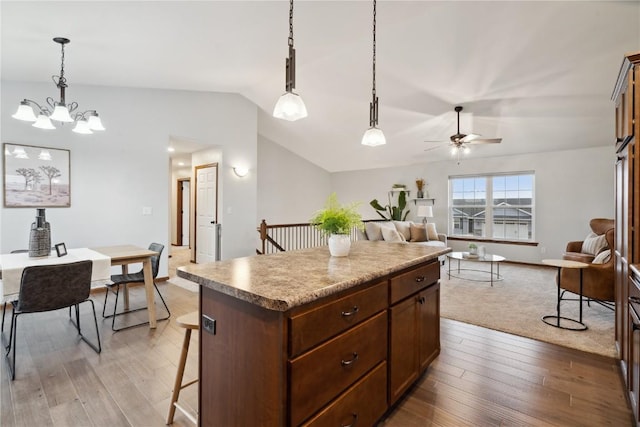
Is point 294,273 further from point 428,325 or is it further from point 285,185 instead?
point 285,185

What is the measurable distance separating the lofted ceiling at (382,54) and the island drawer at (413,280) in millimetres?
2646

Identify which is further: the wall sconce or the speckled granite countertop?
the wall sconce

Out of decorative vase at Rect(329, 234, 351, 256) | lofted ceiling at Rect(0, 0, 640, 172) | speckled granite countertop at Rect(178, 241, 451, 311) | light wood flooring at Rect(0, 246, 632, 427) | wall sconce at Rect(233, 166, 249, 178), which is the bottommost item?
light wood flooring at Rect(0, 246, 632, 427)

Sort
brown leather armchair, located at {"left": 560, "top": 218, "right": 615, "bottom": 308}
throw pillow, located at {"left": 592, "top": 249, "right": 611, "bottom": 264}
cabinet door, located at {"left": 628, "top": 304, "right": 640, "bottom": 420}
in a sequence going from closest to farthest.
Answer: cabinet door, located at {"left": 628, "top": 304, "right": 640, "bottom": 420} < brown leather armchair, located at {"left": 560, "top": 218, "right": 615, "bottom": 308} < throw pillow, located at {"left": 592, "top": 249, "right": 611, "bottom": 264}

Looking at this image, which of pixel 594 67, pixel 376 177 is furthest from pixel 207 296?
pixel 376 177

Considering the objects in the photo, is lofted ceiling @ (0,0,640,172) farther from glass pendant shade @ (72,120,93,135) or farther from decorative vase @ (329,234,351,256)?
decorative vase @ (329,234,351,256)

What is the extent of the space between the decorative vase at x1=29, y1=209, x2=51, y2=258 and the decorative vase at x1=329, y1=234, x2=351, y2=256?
9.23ft

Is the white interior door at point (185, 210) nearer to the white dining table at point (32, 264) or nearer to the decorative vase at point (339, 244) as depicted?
the white dining table at point (32, 264)

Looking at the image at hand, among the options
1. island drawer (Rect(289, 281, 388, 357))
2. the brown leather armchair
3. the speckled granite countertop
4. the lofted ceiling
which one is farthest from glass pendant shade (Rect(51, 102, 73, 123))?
the brown leather armchair

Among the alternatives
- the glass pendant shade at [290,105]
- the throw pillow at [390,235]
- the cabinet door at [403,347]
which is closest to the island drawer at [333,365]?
the cabinet door at [403,347]

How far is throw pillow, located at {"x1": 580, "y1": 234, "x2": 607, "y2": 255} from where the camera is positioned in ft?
14.3

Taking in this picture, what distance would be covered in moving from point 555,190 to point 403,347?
618cm

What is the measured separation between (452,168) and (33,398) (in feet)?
25.7

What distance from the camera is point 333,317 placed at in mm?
1320
